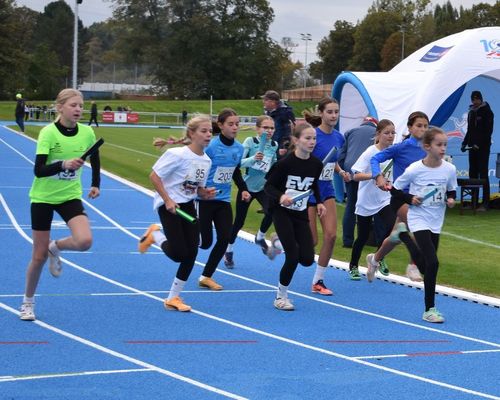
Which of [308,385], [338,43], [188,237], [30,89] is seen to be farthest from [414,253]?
[338,43]

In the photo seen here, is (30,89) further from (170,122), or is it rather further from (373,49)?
(373,49)

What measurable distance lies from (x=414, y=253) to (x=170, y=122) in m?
61.9

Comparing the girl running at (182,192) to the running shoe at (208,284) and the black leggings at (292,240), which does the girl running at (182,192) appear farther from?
the running shoe at (208,284)

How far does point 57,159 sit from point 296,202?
2.33 meters

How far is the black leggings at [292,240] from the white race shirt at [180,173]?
0.84m

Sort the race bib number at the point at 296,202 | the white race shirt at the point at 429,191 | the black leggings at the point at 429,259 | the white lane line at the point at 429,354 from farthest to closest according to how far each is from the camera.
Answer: the race bib number at the point at 296,202 → the white race shirt at the point at 429,191 → the black leggings at the point at 429,259 → the white lane line at the point at 429,354

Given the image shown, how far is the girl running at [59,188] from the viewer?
24.8ft

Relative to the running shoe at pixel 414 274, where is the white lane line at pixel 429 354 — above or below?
Result: below

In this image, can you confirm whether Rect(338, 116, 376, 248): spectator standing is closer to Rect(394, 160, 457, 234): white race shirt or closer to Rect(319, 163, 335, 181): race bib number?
Rect(319, 163, 335, 181): race bib number

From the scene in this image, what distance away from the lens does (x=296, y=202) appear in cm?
859

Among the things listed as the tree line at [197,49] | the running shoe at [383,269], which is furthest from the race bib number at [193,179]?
the tree line at [197,49]

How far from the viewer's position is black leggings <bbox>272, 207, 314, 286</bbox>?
853cm

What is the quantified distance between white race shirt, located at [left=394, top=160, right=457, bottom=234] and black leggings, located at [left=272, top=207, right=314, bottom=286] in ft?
3.27

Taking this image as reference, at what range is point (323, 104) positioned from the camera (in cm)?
954
